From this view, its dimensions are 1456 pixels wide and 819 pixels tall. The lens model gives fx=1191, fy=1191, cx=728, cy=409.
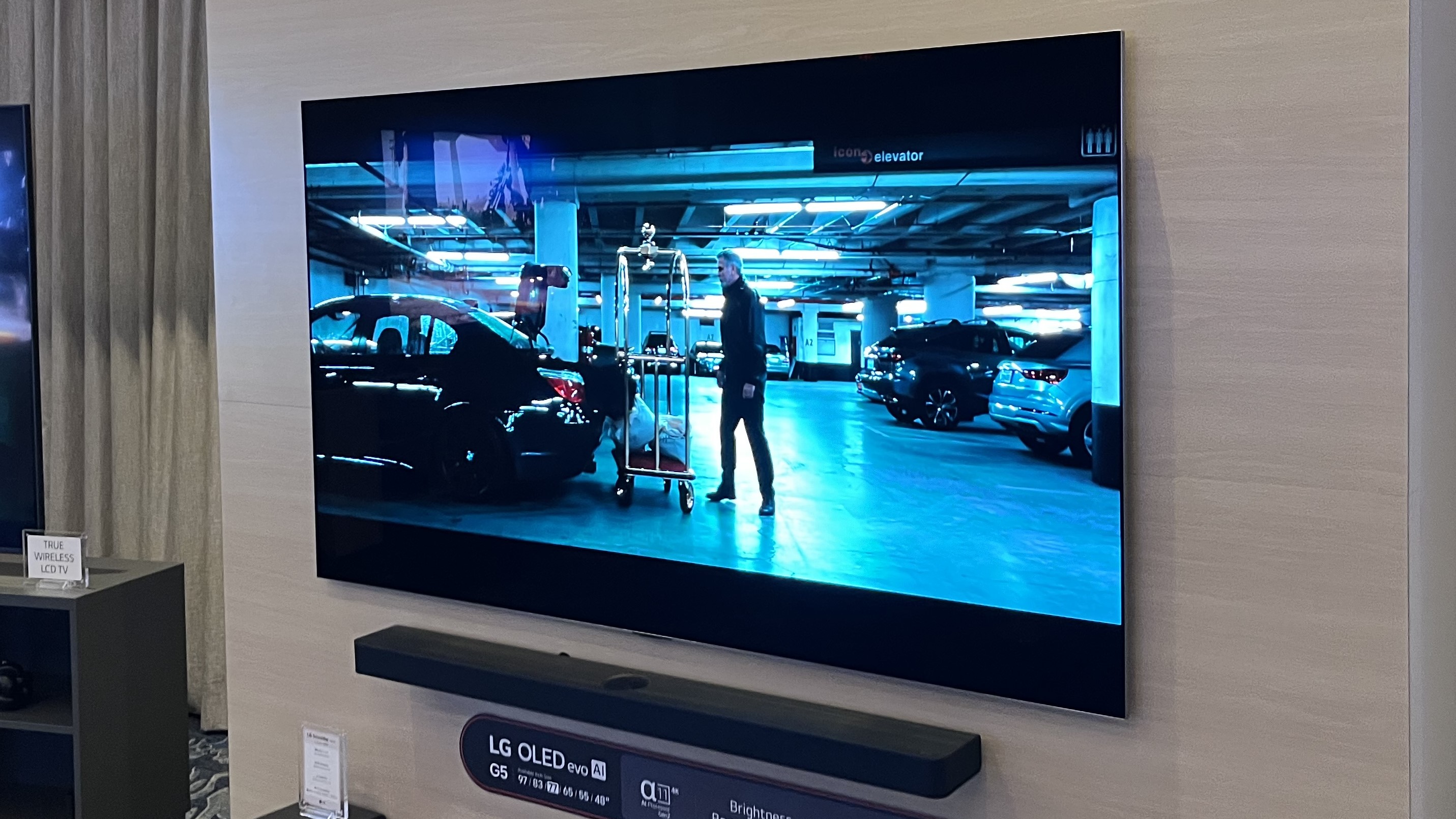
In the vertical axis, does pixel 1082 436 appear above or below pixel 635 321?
below

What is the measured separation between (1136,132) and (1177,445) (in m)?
0.43

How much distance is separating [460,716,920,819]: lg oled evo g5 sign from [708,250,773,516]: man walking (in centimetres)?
47

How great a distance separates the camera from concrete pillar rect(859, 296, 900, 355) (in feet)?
5.82

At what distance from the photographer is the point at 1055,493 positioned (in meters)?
1.66

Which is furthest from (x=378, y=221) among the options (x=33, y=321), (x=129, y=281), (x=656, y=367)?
(x=129, y=281)

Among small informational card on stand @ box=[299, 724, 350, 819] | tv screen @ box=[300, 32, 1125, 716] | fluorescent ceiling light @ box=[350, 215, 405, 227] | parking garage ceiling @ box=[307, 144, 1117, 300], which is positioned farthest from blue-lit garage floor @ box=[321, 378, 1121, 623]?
small informational card on stand @ box=[299, 724, 350, 819]

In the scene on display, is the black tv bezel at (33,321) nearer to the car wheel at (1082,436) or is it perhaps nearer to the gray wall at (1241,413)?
the gray wall at (1241,413)

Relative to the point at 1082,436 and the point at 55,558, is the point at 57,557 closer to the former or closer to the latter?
the point at 55,558

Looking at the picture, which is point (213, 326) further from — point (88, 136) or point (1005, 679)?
point (1005, 679)

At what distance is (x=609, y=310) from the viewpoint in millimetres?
2021

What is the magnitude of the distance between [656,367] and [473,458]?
0.46 meters

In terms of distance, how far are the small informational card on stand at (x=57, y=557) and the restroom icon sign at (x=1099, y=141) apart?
7.93ft

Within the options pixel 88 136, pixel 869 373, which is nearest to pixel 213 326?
pixel 88 136

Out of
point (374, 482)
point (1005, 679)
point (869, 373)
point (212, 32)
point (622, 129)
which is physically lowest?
point (1005, 679)
